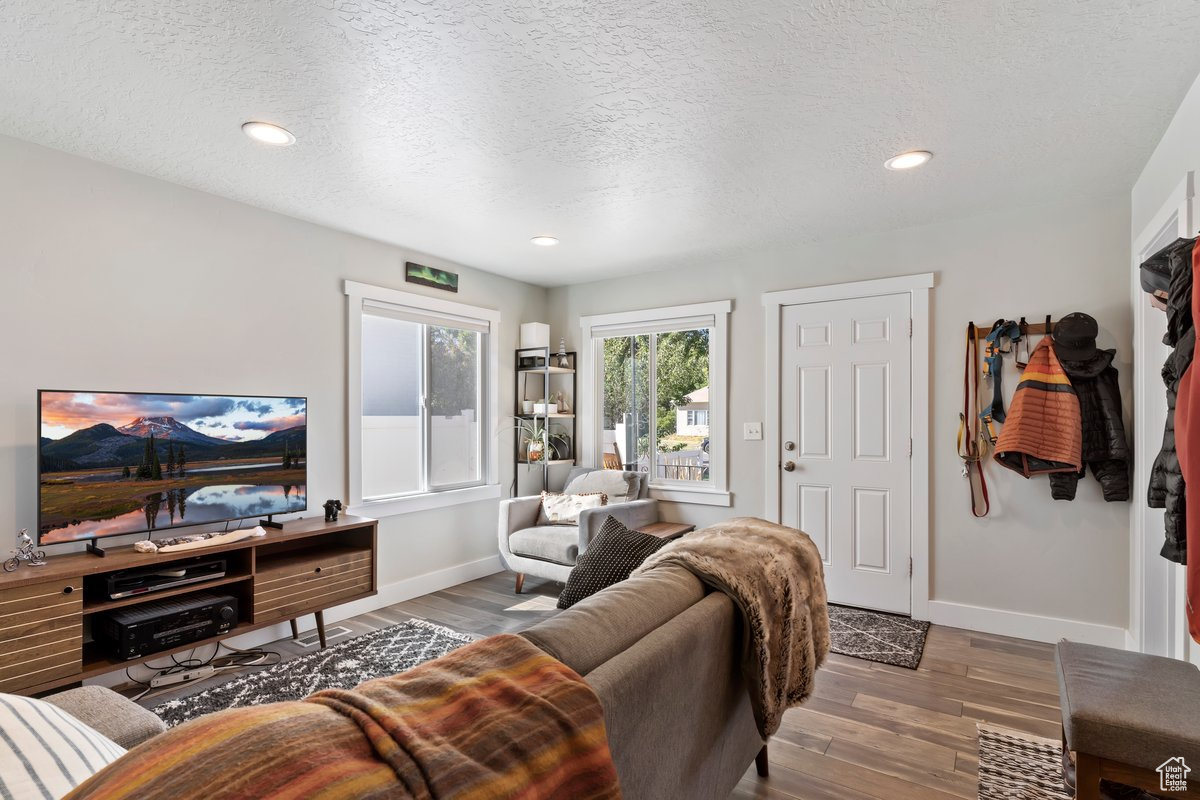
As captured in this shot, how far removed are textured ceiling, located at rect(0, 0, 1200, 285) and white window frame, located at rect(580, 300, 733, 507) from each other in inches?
48.2

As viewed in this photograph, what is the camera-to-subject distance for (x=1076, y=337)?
3.08m

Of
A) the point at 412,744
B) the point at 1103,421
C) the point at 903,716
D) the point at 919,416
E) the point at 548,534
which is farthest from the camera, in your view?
the point at 548,534

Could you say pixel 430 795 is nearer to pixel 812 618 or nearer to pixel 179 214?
pixel 812 618

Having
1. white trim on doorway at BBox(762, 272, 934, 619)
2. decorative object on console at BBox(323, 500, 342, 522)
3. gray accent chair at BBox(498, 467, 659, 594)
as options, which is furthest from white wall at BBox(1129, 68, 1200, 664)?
decorative object on console at BBox(323, 500, 342, 522)

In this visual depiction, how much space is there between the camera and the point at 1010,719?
8.02ft

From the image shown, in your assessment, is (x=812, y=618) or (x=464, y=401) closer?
(x=812, y=618)

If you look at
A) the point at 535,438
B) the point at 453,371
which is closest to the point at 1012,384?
the point at 535,438

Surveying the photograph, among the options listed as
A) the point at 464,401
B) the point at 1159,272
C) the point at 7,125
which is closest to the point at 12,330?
the point at 7,125

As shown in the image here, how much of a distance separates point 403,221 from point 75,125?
4.85 feet

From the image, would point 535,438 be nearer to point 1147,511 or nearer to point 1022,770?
point 1022,770

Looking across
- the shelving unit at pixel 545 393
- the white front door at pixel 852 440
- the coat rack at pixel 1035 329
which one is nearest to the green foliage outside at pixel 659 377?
the shelving unit at pixel 545 393

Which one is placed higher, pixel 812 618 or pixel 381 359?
pixel 381 359

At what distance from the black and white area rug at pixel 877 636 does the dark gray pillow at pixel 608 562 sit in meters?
1.58

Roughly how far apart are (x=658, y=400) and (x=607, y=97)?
9.49 feet
